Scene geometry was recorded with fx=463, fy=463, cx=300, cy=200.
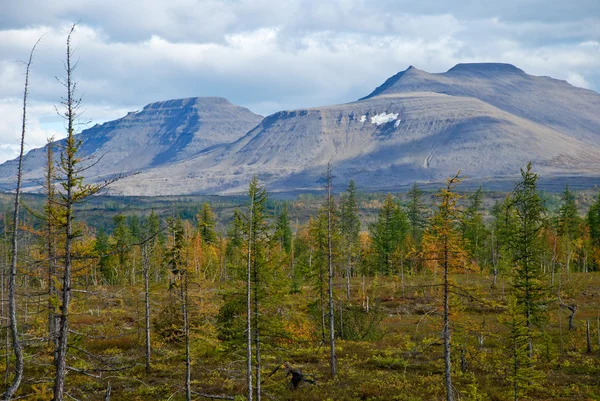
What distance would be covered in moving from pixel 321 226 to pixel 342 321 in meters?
9.68

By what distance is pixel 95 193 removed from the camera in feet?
45.9

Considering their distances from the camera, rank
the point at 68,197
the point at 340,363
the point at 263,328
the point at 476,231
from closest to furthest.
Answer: the point at 68,197, the point at 263,328, the point at 340,363, the point at 476,231

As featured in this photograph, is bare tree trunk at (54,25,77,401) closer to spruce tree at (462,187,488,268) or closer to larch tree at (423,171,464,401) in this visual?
larch tree at (423,171,464,401)

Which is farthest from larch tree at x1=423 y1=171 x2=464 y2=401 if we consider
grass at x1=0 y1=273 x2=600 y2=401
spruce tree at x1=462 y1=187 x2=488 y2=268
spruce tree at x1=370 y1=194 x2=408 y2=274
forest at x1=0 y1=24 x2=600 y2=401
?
spruce tree at x1=370 y1=194 x2=408 y2=274

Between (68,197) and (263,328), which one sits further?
(263,328)

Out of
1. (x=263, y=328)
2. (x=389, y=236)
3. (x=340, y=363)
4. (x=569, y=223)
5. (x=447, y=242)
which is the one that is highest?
(x=447, y=242)

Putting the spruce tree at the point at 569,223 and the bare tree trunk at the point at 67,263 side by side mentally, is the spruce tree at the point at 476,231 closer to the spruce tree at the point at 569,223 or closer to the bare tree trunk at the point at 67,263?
the spruce tree at the point at 569,223

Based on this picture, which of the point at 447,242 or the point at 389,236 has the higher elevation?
the point at 447,242

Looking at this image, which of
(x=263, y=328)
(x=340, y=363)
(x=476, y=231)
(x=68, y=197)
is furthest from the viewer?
(x=476, y=231)

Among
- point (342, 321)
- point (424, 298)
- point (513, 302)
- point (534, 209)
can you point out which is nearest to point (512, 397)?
point (513, 302)

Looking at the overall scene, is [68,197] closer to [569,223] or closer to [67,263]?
[67,263]

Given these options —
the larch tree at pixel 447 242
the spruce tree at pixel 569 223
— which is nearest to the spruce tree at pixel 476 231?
the spruce tree at pixel 569 223

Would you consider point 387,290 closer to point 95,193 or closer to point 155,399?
point 155,399

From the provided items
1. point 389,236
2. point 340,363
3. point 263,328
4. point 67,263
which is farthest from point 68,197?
point 389,236
